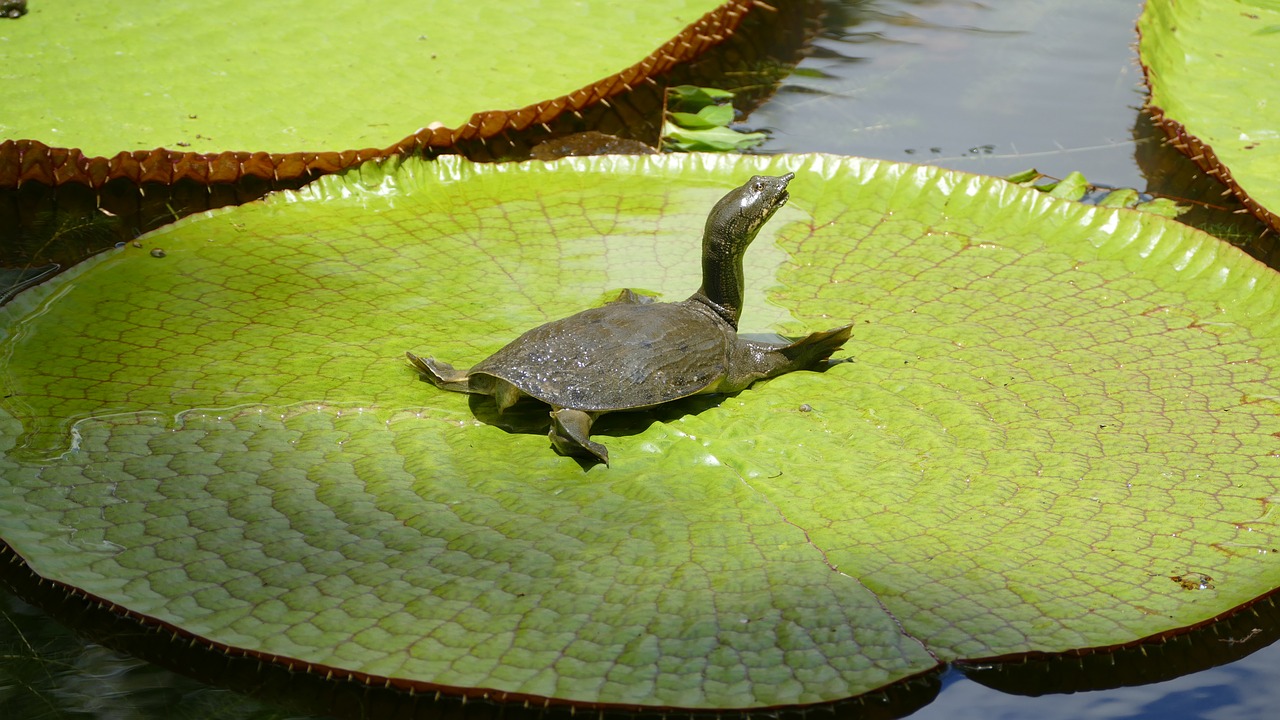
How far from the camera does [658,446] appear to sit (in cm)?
349

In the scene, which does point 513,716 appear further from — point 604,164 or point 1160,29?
point 1160,29

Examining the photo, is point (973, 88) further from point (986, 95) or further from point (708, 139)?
point (708, 139)

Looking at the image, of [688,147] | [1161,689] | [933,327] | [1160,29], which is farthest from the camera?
[1160,29]

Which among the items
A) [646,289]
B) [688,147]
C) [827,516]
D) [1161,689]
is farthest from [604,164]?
[1161,689]

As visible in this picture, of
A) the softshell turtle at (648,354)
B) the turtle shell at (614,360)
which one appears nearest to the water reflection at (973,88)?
the softshell turtle at (648,354)

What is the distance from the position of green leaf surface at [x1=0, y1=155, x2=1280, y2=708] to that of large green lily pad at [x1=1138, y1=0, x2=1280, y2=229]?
0.89 metres

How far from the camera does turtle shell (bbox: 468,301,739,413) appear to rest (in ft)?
11.4

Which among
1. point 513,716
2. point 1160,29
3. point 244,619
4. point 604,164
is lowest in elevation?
point 513,716

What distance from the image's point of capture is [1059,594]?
2.89 m

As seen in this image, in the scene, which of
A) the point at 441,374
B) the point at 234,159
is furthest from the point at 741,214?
the point at 234,159

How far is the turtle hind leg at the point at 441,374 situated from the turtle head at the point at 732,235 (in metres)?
0.99

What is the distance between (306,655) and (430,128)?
10.2 feet

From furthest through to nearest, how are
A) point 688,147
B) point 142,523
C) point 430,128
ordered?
point 688,147 → point 430,128 → point 142,523

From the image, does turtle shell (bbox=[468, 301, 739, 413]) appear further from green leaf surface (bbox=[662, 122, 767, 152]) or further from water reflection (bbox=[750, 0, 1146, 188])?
water reflection (bbox=[750, 0, 1146, 188])
